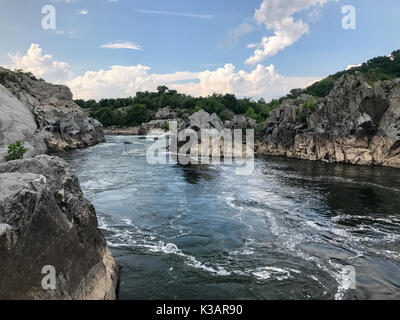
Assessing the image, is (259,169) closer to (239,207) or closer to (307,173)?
(307,173)

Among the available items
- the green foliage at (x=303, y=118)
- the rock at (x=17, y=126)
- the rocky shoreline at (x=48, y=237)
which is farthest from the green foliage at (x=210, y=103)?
the rocky shoreline at (x=48, y=237)

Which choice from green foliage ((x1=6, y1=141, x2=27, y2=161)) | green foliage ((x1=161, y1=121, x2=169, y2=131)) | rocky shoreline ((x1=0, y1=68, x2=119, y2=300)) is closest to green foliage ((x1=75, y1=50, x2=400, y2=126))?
green foliage ((x1=161, y1=121, x2=169, y2=131))

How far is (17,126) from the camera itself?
4581cm

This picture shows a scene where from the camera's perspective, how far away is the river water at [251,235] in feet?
35.9

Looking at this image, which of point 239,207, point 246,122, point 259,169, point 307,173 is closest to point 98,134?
point 246,122

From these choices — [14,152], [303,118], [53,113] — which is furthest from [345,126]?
[53,113]

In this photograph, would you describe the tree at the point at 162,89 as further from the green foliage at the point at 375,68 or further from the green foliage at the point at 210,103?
the green foliage at the point at 375,68

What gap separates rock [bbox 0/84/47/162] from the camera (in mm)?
41531

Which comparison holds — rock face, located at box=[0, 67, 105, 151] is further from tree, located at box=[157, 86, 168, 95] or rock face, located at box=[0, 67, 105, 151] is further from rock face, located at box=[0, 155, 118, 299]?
tree, located at box=[157, 86, 168, 95]

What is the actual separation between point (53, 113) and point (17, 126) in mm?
18690

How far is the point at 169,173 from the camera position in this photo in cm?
3531

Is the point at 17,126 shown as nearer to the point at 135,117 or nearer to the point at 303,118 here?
the point at 303,118

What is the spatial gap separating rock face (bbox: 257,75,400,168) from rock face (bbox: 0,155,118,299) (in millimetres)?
42492

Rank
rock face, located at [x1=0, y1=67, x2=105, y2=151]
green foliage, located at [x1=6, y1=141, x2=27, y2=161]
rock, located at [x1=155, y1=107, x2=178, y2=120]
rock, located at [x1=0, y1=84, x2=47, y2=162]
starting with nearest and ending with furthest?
green foliage, located at [x1=6, y1=141, x2=27, y2=161] → rock, located at [x1=0, y1=84, x2=47, y2=162] → rock face, located at [x1=0, y1=67, x2=105, y2=151] → rock, located at [x1=155, y1=107, x2=178, y2=120]
